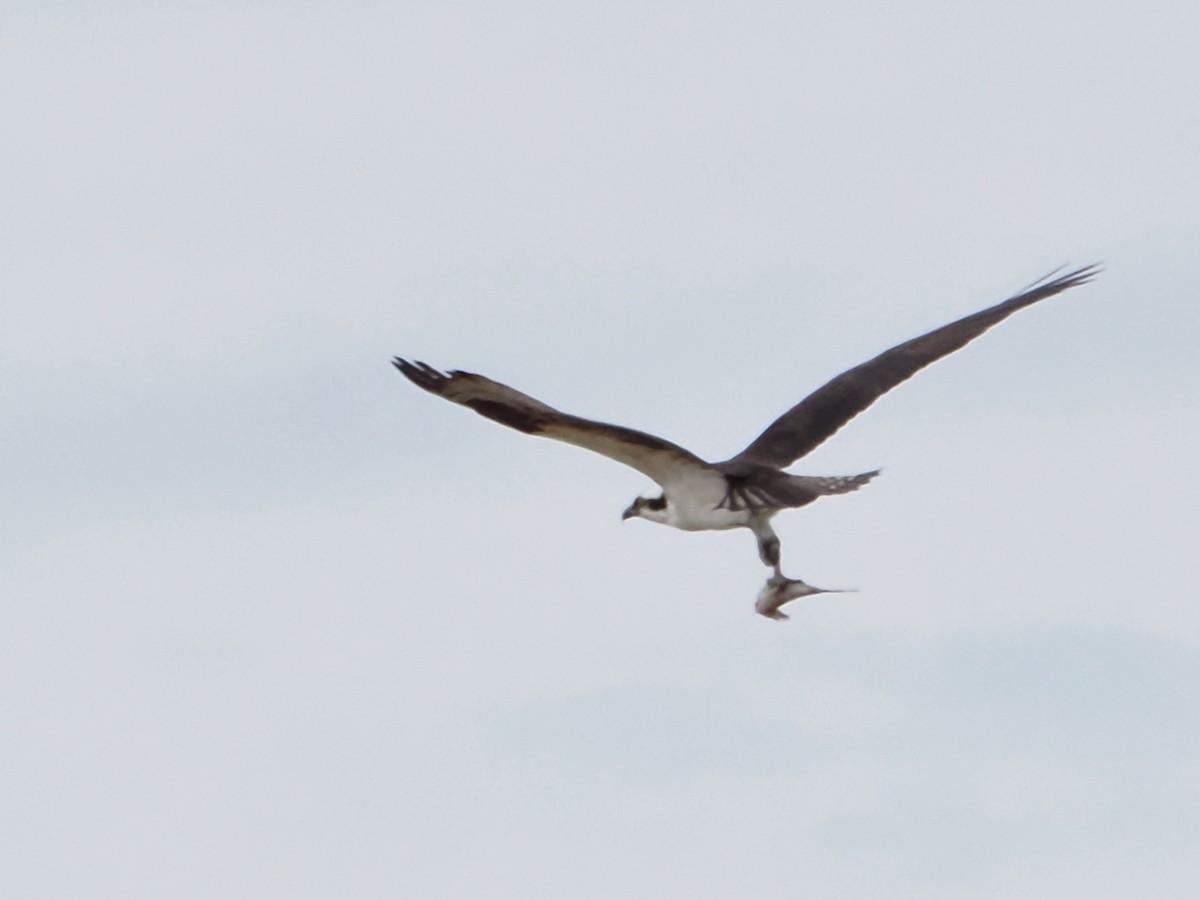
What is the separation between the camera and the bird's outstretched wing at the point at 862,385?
75.8 ft

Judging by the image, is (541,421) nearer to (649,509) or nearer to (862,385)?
(649,509)

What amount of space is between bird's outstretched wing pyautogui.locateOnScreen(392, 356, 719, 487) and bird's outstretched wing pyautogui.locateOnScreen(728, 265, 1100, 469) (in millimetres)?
1418

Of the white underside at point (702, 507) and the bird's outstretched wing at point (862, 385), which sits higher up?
the bird's outstretched wing at point (862, 385)

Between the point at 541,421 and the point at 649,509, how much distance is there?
75.0 inches

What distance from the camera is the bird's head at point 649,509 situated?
21547 millimetres

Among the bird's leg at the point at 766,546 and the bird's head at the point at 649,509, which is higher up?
the bird's head at the point at 649,509

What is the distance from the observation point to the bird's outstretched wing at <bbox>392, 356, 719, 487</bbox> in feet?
65.9

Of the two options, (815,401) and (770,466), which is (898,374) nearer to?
(815,401)

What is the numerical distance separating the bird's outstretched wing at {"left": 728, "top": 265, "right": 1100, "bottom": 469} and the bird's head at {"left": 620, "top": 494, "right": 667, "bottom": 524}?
2.67ft

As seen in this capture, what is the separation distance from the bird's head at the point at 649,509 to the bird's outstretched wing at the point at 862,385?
0.81m

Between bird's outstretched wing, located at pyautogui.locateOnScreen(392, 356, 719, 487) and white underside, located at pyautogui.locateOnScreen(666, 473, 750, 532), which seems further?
white underside, located at pyautogui.locateOnScreen(666, 473, 750, 532)

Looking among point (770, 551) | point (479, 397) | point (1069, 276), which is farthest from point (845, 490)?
point (1069, 276)

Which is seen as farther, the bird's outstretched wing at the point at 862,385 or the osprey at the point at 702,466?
the bird's outstretched wing at the point at 862,385

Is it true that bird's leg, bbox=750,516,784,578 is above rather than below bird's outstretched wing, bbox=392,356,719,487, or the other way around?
below
